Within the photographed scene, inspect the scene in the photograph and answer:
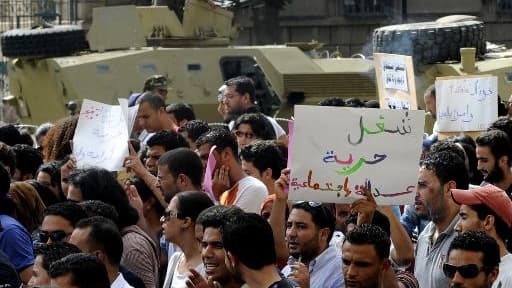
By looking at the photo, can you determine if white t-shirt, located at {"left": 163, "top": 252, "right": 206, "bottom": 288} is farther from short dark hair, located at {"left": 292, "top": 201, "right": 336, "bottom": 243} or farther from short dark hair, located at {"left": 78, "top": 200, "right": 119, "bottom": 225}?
short dark hair, located at {"left": 292, "top": 201, "right": 336, "bottom": 243}

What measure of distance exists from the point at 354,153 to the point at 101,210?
51.2 inches

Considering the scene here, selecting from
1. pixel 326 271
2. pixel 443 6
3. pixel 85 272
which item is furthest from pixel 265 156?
pixel 443 6

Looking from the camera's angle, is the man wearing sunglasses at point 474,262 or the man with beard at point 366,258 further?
the man with beard at point 366,258

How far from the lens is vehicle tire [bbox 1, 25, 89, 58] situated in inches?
796

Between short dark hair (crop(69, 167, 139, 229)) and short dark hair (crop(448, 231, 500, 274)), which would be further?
short dark hair (crop(69, 167, 139, 229))

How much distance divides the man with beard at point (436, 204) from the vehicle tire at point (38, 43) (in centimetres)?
1237

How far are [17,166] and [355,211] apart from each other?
3.70 meters

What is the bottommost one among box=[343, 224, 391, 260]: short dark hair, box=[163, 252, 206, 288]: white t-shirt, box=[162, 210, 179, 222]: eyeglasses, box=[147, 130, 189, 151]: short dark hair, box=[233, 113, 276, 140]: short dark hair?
box=[163, 252, 206, 288]: white t-shirt

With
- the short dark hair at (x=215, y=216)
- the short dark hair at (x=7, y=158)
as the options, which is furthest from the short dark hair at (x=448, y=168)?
the short dark hair at (x=7, y=158)

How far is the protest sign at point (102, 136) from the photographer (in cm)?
1061

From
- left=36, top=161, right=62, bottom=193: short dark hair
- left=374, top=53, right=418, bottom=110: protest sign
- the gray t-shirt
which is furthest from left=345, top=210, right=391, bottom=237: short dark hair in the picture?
left=374, top=53, right=418, bottom=110: protest sign

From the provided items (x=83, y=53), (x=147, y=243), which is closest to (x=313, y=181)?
(x=147, y=243)

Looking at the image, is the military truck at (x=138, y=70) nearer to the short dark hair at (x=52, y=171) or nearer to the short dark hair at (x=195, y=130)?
the short dark hair at (x=195, y=130)

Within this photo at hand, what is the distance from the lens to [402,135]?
802 cm
